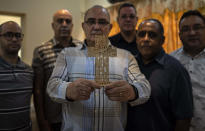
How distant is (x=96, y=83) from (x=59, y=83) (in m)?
0.22

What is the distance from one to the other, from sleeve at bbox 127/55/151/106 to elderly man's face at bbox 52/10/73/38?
999 millimetres

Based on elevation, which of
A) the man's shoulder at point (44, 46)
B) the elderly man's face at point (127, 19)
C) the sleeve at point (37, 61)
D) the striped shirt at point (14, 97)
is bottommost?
the striped shirt at point (14, 97)

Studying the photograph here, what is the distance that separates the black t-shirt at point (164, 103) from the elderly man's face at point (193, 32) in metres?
0.36

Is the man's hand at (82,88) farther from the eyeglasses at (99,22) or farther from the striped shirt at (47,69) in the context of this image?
the striped shirt at (47,69)

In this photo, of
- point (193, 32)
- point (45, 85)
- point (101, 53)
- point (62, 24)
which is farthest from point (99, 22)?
point (45, 85)

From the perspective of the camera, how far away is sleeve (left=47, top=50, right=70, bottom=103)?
1053 mm

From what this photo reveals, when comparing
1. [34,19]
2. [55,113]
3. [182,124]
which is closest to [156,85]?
[182,124]

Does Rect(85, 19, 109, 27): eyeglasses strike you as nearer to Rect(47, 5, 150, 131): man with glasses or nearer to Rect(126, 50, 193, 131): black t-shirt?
Rect(47, 5, 150, 131): man with glasses

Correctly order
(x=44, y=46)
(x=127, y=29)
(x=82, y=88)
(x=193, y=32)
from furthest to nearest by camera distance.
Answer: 1. (x=44, y=46)
2. (x=127, y=29)
3. (x=193, y=32)
4. (x=82, y=88)

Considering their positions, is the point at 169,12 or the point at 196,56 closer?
the point at 196,56

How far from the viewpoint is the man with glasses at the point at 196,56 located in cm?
148

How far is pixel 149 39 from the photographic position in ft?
4.51

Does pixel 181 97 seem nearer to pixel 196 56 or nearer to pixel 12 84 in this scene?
pixel 196 56

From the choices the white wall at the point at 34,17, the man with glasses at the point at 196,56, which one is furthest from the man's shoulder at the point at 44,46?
the white wall at the point at 34,17
